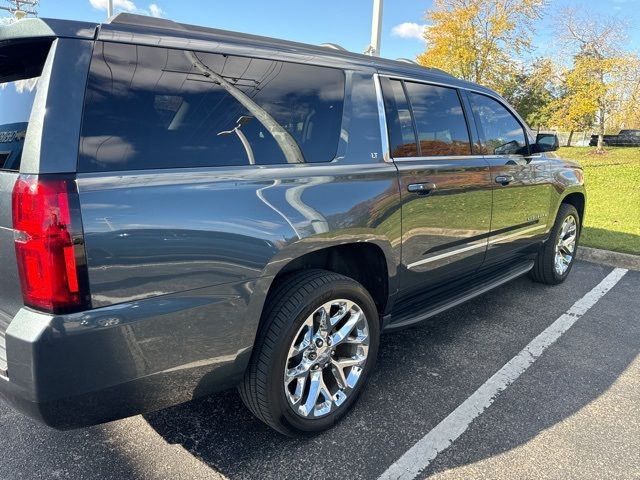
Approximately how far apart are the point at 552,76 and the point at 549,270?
17157 mm

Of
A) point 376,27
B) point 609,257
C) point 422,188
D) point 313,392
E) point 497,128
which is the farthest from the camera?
point 376,27

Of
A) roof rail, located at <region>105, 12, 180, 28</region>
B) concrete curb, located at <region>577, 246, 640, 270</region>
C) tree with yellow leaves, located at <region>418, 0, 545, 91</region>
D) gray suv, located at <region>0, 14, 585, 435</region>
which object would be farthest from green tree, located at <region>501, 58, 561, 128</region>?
roof rail, located at <region>105, 12, 180, 28</region>

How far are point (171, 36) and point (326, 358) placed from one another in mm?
1672

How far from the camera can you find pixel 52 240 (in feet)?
5.04

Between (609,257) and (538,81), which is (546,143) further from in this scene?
(538,81)

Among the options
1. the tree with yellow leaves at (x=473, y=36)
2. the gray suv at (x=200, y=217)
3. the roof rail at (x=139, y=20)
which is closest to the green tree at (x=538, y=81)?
the tree with yellow leaves at (x=473, y=36)

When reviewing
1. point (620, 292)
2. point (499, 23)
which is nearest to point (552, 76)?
point (499, 23)

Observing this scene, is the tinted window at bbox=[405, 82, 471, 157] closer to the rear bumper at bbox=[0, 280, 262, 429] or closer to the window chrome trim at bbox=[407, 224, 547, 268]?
the window chrome trim at bbox=[407, 224, 547, 268]

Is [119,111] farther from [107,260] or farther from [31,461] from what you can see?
[31,461]

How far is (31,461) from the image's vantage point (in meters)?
2.18

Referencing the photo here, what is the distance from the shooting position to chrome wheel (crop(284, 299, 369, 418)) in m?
2.28

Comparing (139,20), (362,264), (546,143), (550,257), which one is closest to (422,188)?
(362,264)

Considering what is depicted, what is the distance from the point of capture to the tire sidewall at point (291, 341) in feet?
6.92

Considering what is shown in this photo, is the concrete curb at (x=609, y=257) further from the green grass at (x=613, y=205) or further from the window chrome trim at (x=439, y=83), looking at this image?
the window chrome trim at (x=439, y=83)
